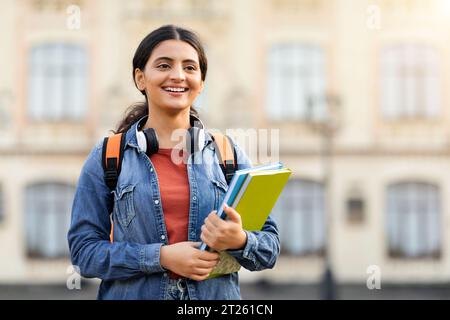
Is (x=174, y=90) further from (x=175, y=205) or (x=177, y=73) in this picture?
(x=175, y=205)

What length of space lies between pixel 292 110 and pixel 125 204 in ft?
48.2

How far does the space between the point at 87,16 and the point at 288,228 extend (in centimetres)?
623

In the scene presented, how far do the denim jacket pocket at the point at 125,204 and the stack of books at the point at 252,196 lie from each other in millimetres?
244

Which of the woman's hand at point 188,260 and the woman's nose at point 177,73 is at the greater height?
the woman's nose at point 177,73

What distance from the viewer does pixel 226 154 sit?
2340 mm

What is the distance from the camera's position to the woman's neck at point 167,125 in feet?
7.57

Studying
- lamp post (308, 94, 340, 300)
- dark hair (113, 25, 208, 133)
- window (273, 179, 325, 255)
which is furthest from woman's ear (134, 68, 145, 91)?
window (273, 179, 325, 255)

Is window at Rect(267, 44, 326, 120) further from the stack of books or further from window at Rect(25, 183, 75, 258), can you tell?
the stack of books

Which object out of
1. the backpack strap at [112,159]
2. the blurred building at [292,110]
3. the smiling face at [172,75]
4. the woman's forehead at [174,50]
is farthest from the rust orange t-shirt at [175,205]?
the blurred building at [292,110]

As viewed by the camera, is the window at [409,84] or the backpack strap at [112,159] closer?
the backpack strap at [112,159]

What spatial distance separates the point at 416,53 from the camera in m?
16.4

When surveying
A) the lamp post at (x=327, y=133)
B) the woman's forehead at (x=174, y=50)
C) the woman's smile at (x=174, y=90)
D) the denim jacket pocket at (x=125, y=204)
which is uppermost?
the lamp post at (x=327, y=133)

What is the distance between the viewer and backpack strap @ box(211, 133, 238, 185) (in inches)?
91.2

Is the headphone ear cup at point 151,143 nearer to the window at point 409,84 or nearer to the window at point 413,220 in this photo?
the window at point 413,220
